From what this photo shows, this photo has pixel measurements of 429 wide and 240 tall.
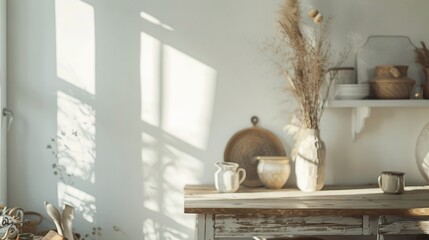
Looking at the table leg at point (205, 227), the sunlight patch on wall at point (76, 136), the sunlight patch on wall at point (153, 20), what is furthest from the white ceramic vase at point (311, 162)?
the sunlight patch on wall at point (76, 136)

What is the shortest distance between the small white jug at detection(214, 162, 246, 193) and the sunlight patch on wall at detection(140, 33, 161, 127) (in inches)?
17.8

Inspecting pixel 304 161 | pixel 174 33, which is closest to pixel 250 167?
pixel 304 161

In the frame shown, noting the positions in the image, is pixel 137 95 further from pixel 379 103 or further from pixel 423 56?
pixel 423 56

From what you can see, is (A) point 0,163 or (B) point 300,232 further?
(A) point 0,163

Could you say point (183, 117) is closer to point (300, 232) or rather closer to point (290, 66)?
point (290, 66)

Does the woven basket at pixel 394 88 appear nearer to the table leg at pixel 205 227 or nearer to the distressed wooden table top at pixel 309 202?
the distressed wooden table top at pixel 309 202

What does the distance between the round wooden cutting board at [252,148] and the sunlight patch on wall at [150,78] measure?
0.44 metres

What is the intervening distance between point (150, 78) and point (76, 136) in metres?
0.50

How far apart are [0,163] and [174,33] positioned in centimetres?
112

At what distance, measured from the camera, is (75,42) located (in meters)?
2.83

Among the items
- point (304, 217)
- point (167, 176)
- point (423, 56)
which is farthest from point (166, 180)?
point (423, 56)

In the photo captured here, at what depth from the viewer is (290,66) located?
9.59 ft

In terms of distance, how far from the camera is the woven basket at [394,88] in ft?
9.15

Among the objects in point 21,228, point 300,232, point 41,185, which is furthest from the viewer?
point 41,185
